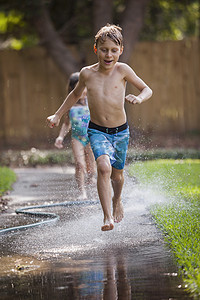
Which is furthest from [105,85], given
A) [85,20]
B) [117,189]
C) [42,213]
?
[85,20]

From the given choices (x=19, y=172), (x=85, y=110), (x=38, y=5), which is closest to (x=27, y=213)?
(x=85, y=110)

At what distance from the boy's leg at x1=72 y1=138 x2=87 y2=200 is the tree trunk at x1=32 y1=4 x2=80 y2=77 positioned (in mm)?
7311

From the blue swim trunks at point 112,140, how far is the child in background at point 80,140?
2.25 metres

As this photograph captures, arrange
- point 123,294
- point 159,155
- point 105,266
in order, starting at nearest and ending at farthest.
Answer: point 123,294 < point 105,266 < point 159,155

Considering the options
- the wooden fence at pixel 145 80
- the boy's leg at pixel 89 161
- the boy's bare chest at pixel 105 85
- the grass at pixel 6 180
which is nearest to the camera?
the boy's bare chest at pixel 105 85

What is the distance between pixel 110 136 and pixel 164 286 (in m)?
1.93

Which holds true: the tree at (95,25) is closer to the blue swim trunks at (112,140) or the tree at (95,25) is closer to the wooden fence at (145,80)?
the wooden fence at (145,80)

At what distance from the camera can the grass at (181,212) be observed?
3.85 metres

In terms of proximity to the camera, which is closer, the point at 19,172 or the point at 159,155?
the point at 19,172

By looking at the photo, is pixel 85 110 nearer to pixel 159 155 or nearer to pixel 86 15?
pixel 159 155

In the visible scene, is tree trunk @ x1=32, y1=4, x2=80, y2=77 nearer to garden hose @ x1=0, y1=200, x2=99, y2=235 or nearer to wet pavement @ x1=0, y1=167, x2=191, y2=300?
garden hose @ x1=0, y1=200, x2=99, y2=235

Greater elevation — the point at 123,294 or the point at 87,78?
the point at 87,78

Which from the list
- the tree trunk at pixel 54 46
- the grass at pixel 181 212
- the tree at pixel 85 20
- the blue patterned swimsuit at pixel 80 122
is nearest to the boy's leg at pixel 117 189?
the grass at pixel 181 212

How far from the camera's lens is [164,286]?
3.53 meters
